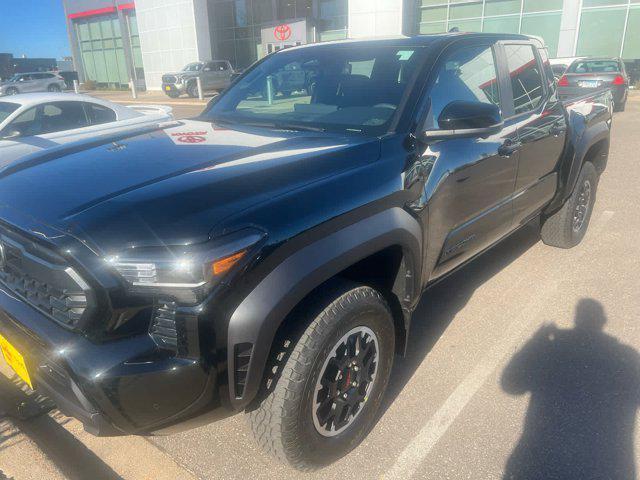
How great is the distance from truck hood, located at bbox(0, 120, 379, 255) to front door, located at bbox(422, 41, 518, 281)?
18.4 inches

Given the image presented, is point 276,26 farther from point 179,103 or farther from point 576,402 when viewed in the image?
point 576,402

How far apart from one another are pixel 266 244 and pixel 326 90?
1.57m

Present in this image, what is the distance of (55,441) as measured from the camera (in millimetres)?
2400

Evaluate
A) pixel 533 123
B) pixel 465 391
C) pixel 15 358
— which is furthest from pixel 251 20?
pixel 15 358

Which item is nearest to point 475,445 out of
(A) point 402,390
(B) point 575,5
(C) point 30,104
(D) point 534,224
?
(A) point 402,390

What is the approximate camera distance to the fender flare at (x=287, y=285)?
162cm

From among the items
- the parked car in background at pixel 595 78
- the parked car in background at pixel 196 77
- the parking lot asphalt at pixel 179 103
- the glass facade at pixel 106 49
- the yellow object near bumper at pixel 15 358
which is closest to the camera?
the yellow object near bumper at pixel 15 358

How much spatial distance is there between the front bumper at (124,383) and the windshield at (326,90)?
1.46 m

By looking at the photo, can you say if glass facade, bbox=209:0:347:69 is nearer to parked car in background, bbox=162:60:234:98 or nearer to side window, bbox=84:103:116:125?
parked car in background, bbox=162:60:234:98

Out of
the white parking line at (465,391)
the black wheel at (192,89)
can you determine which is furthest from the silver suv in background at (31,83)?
the white parking line at (465,391)

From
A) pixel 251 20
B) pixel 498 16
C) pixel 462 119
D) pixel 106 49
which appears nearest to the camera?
pixel 462 119

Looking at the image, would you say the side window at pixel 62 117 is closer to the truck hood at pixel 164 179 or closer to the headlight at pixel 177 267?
the truck hood at pixel 164 179

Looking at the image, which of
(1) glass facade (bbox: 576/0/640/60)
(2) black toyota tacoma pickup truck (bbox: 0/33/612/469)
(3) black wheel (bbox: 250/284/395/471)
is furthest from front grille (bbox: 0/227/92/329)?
(1) glass facade (bbox: 576/0/640/60)

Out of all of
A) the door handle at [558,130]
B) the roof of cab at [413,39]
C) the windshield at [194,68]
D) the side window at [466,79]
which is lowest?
the door handle at [558,130]
